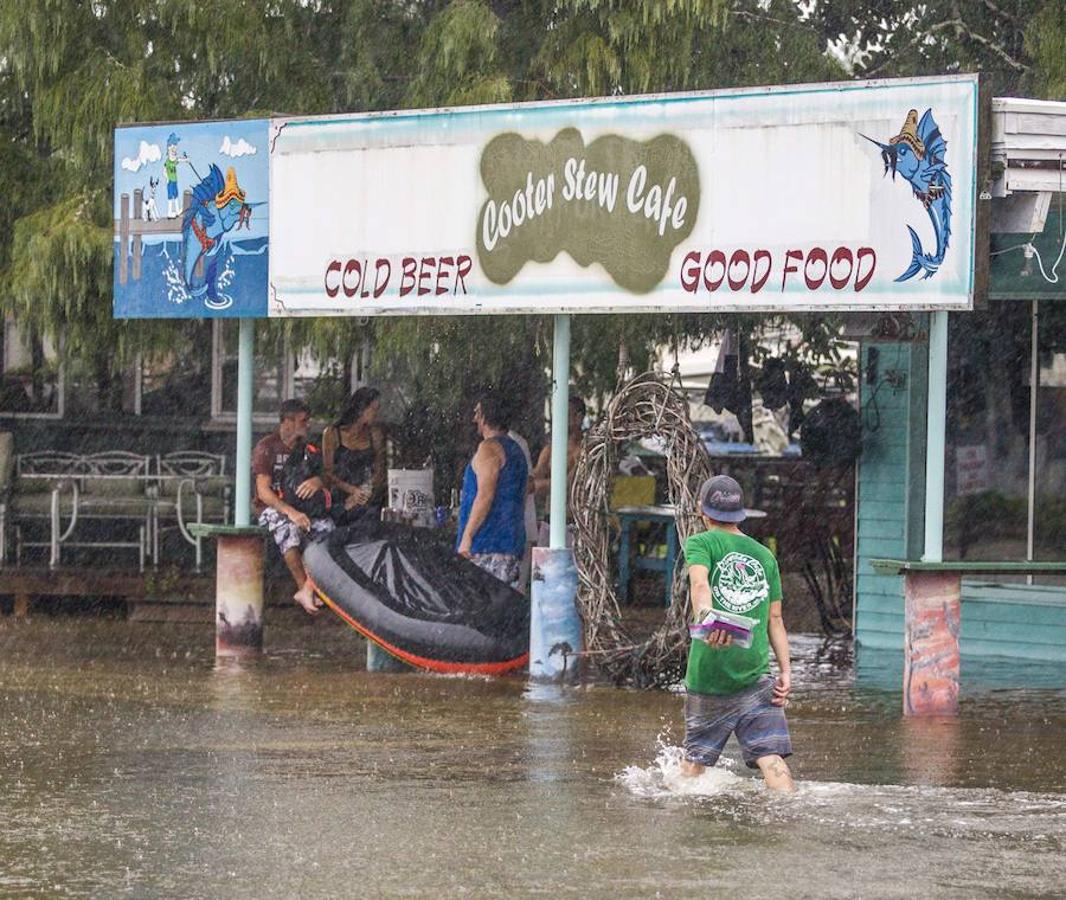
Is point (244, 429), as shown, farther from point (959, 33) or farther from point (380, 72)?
point (959, 33)

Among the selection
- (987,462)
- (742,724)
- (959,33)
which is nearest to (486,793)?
(742,724)

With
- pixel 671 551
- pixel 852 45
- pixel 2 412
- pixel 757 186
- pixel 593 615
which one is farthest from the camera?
pixel 2 412

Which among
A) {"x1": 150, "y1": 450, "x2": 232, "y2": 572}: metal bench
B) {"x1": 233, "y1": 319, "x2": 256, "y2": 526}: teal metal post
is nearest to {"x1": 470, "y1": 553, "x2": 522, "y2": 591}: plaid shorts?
{"x1": 233, "y1": 319, "x2": 256, "y2": 526}: teal metal post

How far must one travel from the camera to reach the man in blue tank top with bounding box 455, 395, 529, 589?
1402 cm

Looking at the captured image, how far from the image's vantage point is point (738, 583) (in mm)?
9266

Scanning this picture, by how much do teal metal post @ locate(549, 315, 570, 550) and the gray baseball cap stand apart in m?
4.04

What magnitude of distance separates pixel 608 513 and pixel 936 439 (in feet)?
7.92

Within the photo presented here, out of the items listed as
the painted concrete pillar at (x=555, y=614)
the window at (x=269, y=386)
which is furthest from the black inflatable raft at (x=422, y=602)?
the window at (x=269, y=386)

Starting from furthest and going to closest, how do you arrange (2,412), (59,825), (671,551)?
1. (2,412)
2. (671,551)
3. (59,825)

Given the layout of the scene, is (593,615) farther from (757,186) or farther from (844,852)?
(844,852)

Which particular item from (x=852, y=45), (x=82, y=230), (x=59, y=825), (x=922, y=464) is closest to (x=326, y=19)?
(x=82, y=230)

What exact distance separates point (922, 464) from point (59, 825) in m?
8.58

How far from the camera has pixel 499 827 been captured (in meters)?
8.62

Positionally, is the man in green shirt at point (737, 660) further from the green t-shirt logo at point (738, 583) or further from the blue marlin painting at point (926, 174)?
the blue marlin painting at point (926, 174)
